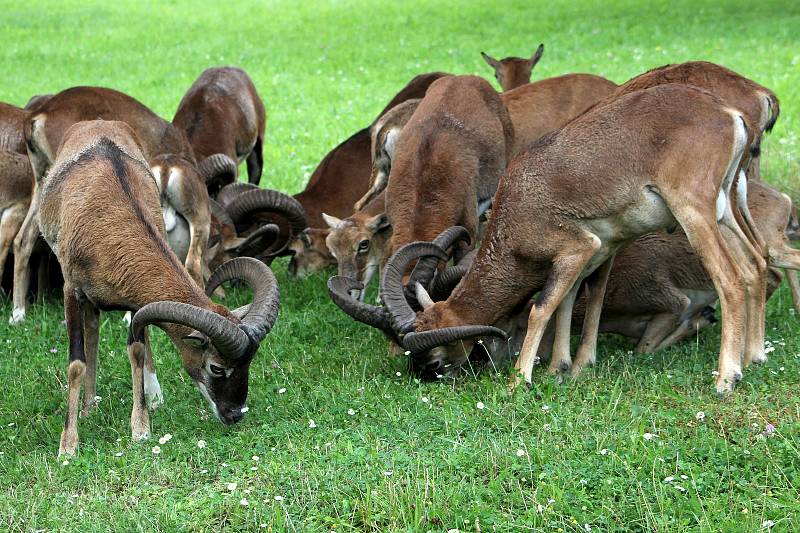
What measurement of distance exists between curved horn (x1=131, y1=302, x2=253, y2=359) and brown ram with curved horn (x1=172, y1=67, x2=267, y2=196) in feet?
17.9

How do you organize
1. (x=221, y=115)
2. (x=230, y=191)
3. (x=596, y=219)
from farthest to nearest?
(x=221, y=115), (x=230, y=191), (x=596, y=219)

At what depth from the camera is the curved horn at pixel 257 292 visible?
7.60 metres

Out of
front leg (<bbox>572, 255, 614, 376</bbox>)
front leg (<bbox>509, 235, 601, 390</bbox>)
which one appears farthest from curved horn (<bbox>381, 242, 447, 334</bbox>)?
front leg (<bbox>572, 255, 614, 376</bbox>)

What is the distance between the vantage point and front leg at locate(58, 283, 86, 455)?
7.70 meters

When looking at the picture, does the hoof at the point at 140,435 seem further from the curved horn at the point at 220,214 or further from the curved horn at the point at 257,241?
the curved horn at the point at 220,214

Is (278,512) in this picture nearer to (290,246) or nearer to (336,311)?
(336,311)

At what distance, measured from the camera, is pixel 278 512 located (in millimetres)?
6250

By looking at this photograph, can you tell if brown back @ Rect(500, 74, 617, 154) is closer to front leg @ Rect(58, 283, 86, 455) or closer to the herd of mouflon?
the herd of mouflon

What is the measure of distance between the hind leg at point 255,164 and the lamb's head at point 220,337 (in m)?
8.03

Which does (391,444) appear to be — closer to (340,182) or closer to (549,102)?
(549,102)

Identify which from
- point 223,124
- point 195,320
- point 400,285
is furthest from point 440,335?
point 223,124

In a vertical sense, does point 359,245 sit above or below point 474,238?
below

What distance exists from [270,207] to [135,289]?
15.5 feet

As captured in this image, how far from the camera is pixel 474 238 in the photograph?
10523 mm
